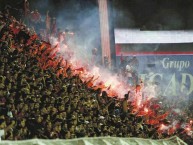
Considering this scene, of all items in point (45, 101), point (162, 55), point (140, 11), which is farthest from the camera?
point (162, 55)

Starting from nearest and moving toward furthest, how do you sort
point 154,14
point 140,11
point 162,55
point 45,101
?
1. point 45,101
2. point 140,11
3. point 154,14
4. point 162,55

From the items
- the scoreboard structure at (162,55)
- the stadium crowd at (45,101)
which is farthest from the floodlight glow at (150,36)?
the stadium crowd at (45,101)

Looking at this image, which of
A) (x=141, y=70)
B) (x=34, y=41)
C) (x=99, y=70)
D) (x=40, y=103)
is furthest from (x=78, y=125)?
(x=141, y=70)

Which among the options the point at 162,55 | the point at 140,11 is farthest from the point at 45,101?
the point at 162,55

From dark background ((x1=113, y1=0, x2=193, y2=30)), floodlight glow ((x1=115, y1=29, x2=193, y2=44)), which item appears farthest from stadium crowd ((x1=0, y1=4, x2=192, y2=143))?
dark background ((x1=113, y1=0, x2=193, y2=30))

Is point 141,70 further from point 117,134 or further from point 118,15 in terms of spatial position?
point 117,134

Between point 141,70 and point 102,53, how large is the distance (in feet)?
3.93

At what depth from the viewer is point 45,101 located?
644 cm

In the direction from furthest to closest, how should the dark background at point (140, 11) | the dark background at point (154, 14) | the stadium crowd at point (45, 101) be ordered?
the dark background at point (154, 14), the dark background at point (140, 11), the stadium crowd at point (45, 101)

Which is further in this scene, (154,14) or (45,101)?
(154,14)

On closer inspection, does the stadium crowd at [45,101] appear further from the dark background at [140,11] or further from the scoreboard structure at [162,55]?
the scoreboard structure at [162,55]

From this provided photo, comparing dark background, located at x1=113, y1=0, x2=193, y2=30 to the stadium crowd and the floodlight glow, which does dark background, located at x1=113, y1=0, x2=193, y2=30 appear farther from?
the stadium crowd

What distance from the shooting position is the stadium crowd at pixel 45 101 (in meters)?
6.04

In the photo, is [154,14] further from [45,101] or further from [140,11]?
[45,101]
